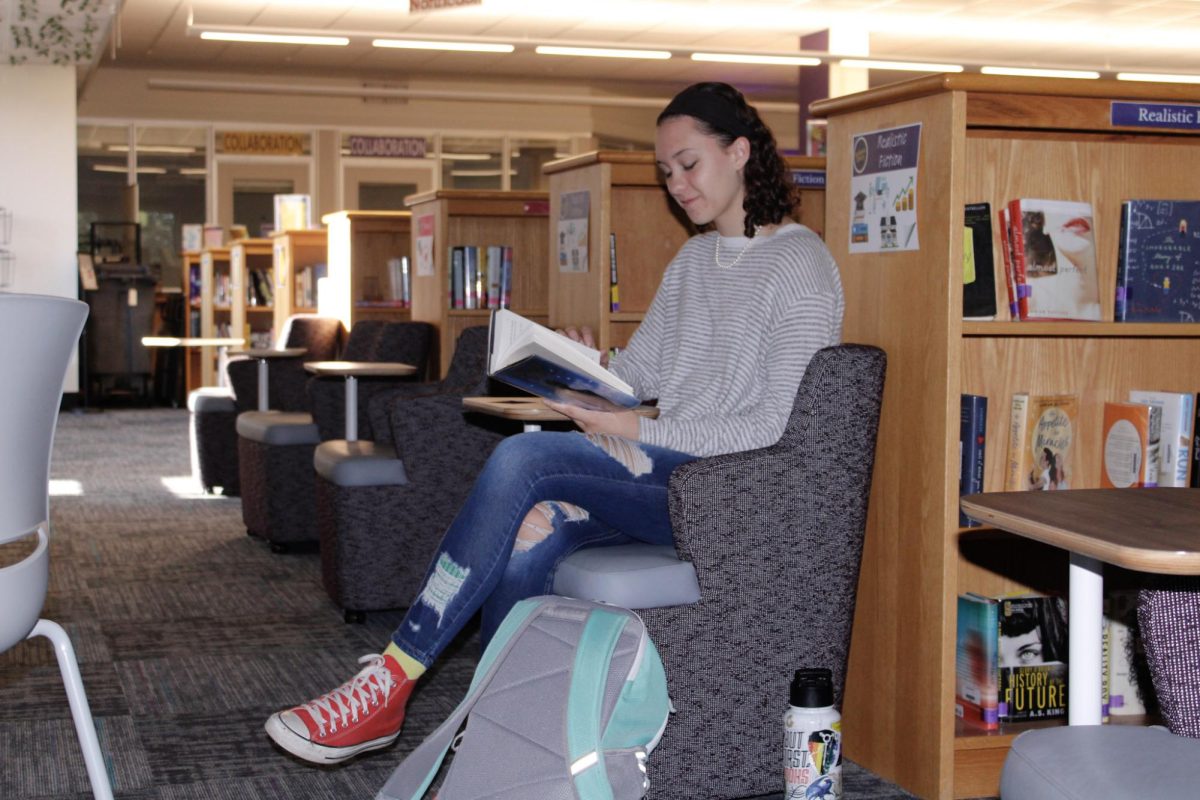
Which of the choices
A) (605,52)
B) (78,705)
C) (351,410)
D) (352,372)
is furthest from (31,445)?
(605,52)

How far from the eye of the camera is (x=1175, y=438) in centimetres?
262

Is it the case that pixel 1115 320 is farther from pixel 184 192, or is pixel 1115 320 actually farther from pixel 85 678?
pixel 184 192

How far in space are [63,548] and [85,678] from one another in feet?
6.46

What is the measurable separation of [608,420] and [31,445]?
3.22 feet

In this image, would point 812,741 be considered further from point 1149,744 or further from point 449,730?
point 1149,744

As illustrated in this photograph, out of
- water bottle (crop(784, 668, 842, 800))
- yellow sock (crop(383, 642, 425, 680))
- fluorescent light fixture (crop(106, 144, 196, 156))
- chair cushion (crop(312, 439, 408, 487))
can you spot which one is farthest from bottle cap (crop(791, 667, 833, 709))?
fluorescent light fixture (crop(106, 144, 196, 156))

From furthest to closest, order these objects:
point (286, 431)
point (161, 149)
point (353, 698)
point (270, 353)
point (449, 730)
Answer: point (161, 149) → point (270, 353) → point (286, 431) → point (353, 698) → point (449, 730)

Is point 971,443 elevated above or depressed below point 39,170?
below

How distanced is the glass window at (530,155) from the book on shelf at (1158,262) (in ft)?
44.1

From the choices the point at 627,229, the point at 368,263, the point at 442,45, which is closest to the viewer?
the point at 627,229

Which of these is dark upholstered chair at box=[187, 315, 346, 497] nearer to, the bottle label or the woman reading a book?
the woman reading a book

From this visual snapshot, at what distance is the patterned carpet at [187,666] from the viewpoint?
8.87 feet

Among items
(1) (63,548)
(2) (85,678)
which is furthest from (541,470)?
(1) (63,548)

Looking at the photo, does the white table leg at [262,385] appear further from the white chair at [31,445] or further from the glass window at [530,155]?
the glass window at [530,155]
